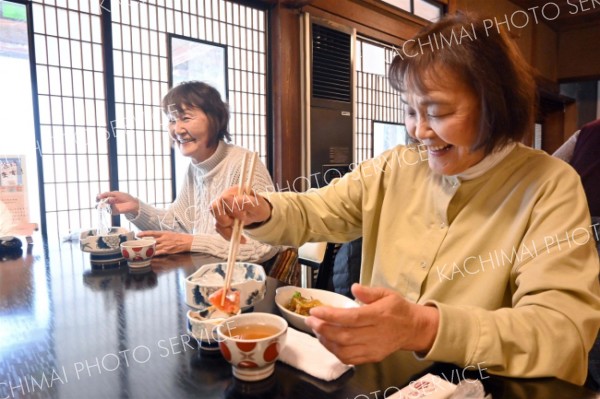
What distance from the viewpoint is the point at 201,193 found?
1966 mm

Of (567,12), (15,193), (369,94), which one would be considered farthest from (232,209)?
(567,12)

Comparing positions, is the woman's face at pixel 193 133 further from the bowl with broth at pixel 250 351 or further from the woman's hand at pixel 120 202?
the bowl with broth at pixel 250 351

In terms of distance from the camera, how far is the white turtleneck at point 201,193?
1.80 m

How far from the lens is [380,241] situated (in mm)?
1079

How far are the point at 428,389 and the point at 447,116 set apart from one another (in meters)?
0.54

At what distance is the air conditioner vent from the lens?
3.00 meters

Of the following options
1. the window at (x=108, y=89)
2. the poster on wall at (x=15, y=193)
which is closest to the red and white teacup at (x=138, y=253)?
the poster on wall at (x=15, y=193)

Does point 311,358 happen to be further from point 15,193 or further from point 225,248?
point 15,193

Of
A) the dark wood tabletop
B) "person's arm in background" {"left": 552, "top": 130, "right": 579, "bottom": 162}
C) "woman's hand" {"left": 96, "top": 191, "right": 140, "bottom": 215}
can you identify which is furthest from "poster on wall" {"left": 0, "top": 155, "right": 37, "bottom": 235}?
"person's arm in background" {"left": 552, "top": 130, "right": 579, "bottom": 162}

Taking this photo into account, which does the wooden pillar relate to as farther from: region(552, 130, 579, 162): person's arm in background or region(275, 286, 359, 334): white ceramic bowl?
region(275, 286, 359, 334): white ceramic bowl

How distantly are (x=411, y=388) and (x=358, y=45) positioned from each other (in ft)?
10.8

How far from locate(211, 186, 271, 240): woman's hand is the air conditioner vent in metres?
2.11

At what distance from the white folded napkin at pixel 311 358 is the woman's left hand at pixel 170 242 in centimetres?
87

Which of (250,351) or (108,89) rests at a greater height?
(108,89)
